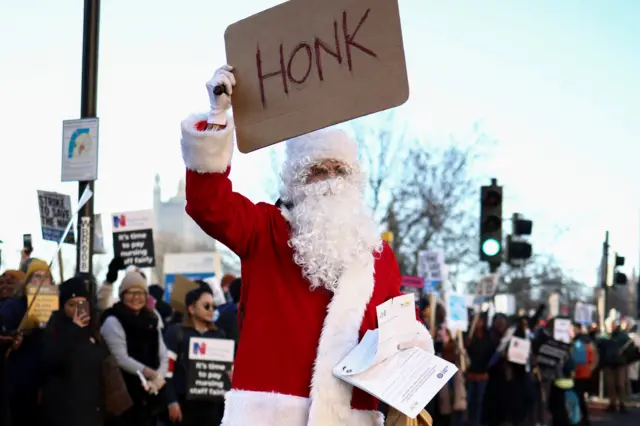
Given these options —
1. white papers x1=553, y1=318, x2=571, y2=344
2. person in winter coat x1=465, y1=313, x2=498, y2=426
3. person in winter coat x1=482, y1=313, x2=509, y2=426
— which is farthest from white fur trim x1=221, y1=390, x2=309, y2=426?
white papers x1=553, y1=318, x2=571, y2=344

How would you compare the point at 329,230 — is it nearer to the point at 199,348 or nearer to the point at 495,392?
the point at 199,348

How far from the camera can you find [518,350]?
56.4 ft

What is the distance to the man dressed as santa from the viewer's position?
13.4 feet

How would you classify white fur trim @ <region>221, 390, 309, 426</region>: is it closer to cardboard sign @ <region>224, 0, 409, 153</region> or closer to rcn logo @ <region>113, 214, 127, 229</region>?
cardboard sign @ <region>224, 0, 409, 153</region>

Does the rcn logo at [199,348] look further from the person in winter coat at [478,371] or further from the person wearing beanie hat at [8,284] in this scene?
the person in winter coat at [478,371]

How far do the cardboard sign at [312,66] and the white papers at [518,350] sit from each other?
44.3ft

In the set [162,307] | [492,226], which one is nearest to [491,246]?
[492,226]

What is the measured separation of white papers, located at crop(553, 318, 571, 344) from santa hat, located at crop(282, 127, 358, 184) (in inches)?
620

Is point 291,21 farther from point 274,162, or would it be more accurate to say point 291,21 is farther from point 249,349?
point 274,162

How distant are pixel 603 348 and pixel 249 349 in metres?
24.6

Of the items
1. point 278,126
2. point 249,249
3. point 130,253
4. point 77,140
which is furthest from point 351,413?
point 130,253

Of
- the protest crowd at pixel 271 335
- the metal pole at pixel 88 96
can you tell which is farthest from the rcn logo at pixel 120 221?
the metal pole at pixel 88 96

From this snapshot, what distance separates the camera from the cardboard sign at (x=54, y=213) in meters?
10.5

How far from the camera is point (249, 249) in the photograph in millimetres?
4312
